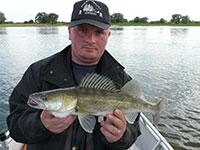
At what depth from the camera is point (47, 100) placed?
208 cm

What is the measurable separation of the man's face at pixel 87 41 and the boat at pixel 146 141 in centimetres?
239

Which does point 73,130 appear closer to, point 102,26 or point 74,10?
point 102,26

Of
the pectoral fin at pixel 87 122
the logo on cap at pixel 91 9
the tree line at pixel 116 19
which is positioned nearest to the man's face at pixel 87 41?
the logo on cap at pixel 91 9

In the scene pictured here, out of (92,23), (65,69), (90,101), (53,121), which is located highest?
(92,23)

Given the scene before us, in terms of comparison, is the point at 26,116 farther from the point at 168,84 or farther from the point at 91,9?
the point at 168,84

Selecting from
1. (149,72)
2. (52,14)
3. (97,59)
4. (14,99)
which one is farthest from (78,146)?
(52,14)

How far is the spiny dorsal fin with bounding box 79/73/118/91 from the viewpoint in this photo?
2.32m

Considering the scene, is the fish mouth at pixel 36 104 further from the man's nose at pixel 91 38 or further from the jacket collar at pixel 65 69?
the man's nose at pixel 91 38

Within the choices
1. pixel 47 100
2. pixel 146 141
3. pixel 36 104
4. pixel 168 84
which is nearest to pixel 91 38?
pixel 47 100

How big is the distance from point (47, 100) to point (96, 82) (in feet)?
2.15

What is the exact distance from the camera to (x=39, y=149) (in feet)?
8.29

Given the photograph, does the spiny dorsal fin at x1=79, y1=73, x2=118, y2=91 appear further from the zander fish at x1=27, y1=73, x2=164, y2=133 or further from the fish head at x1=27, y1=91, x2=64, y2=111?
the fish head at x1=27, y1=91, x2=64, y2=111

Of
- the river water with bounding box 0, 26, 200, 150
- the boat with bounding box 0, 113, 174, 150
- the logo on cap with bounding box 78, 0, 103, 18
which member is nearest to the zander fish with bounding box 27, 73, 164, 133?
the logo on cap with bounding box 78, 0, 103, 18

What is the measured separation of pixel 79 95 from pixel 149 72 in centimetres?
1231
